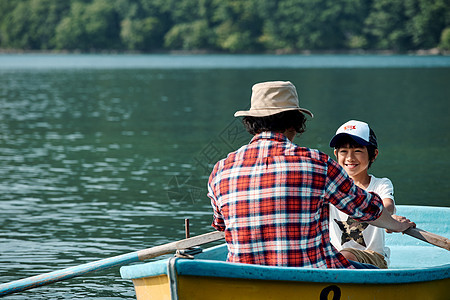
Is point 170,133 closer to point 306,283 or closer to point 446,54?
point 306,283

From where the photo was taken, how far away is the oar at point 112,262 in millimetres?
6438

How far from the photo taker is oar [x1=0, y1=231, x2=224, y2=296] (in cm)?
644

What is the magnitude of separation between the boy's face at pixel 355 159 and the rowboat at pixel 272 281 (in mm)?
957

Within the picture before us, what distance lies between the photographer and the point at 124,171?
1628 cm

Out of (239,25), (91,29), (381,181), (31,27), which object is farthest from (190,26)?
(381,181)

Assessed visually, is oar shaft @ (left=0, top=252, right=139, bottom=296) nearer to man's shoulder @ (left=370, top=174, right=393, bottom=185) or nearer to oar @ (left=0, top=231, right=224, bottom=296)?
oar @ (left=0, top=231, right=224, bottom=296)

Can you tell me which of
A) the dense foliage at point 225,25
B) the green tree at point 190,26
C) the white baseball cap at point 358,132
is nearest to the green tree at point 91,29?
the dense foliage at point 225,25

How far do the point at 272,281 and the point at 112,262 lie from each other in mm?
1848

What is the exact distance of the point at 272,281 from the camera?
5273 mm

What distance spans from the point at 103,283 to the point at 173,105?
25861 millimetres

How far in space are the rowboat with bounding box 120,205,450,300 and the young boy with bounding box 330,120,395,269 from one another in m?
0.45

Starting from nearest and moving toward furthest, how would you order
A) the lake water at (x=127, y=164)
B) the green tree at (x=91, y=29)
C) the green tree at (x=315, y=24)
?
the lake water at (x=127, y=164) → the green tree at (x=315, y=24) → the green tree at (x=91, y=29)

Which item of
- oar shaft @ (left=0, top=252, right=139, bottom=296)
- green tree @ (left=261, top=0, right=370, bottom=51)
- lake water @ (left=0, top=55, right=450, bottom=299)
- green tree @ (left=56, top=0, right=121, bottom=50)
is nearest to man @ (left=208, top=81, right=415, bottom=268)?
oar shaft @ (left=0, top=252, right=139, bottom=296)

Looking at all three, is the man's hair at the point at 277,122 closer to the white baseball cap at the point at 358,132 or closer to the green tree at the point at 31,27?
the white baseball cap at the point at 358,132
